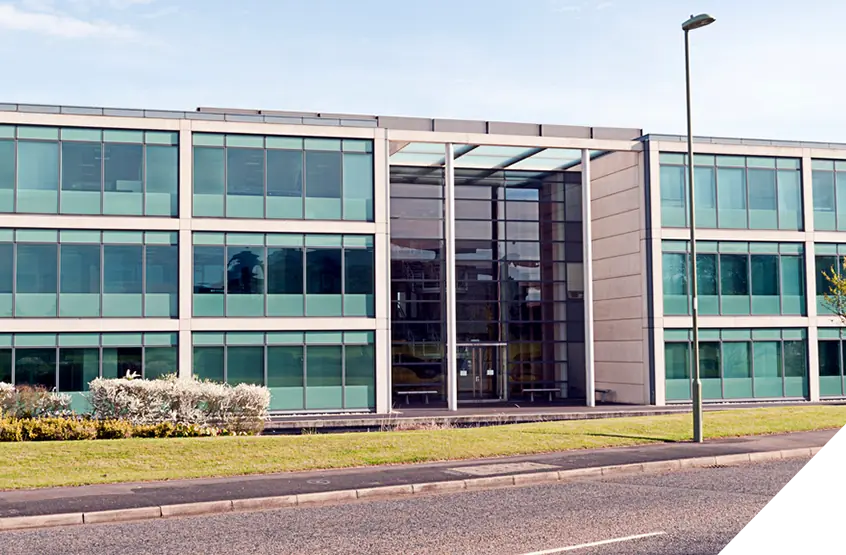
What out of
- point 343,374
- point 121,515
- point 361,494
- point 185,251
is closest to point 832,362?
point 343,374

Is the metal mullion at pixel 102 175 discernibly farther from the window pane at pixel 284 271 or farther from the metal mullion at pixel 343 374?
the metal mullion at pixel 343 374

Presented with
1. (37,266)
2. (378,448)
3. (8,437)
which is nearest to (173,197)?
(37,266)

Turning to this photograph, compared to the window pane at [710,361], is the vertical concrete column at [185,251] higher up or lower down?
higher up

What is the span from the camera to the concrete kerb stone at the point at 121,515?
1198cm

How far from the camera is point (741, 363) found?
36.5m

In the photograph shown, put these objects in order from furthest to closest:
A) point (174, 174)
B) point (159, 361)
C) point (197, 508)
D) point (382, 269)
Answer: point (382, 269) → point (174, 174) → point (159, 361) → point (197, 508)

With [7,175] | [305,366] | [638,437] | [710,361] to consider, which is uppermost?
[7,175]

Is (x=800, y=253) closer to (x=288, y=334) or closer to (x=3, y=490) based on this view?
(x=288, y=334)

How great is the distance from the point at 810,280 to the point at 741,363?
4.43m

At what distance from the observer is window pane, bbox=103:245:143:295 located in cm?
3075

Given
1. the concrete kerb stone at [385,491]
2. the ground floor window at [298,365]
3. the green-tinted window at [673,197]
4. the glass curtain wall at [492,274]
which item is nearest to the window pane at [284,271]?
the ground floor window at [298,365]

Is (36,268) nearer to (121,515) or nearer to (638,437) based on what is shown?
(638,437)

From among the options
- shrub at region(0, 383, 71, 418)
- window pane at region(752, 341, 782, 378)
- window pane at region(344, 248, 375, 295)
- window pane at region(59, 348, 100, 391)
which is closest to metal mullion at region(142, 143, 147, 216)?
window pane at region(59, 348, 100, 391)

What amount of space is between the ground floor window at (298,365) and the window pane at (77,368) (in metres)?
3.22
